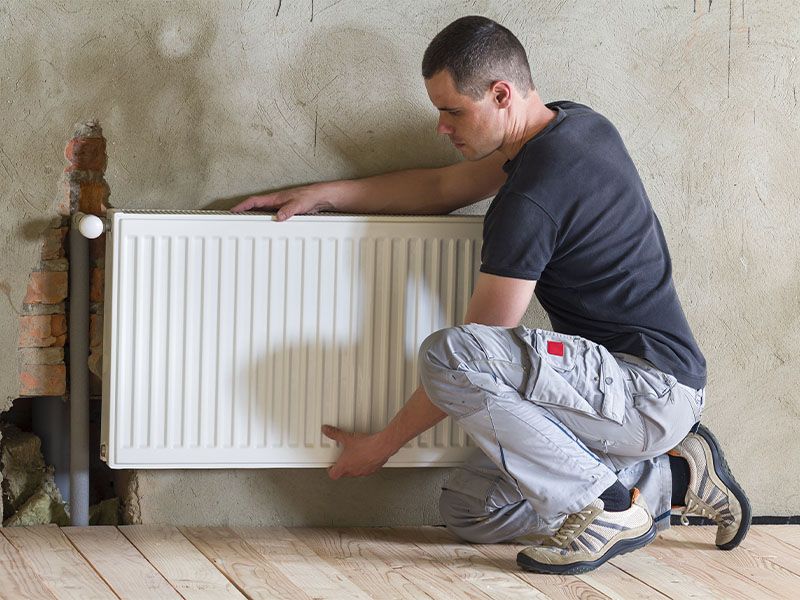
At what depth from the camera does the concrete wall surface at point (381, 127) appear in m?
2.31

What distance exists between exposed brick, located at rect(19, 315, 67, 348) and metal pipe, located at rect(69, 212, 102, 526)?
0.03 metres

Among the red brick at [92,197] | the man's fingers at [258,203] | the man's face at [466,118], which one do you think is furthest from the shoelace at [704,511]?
the red brick at [92,197]

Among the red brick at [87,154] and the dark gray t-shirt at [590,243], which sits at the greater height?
the red brick at [87,154]

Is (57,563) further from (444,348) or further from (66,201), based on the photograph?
(444,348)

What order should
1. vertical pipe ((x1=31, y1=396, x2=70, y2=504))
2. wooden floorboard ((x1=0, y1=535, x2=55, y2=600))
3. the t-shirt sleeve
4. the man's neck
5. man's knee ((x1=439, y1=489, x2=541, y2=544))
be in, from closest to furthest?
→ wooden floorboard ((x1=0, y1=535, x2=55, y2=600))
the t-shirt sleeve
the man's neck
man's knee ((x1=439, y1=489, x2=541, y2=544))
vertical pipe ((x1=31, y1=396, x2=70, y2=504))

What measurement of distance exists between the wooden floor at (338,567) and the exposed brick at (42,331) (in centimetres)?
42

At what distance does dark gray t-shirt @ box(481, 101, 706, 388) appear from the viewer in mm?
2100

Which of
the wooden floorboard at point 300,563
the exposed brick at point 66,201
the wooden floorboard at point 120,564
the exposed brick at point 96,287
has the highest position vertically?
Answer: the exposed brick at point 66,201

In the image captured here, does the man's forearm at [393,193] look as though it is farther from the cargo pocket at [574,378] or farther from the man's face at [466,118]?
the cargo pocket at [574,378]

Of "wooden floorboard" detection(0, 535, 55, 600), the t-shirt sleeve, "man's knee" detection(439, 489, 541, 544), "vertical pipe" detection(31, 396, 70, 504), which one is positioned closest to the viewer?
"wooden floorboard" detection(0, 535, 55, 600)

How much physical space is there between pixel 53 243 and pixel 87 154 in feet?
0.70

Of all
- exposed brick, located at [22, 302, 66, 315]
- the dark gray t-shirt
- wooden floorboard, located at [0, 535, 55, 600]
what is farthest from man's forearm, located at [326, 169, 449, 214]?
wooden floorboard, located at [0, 535, 55, 600]

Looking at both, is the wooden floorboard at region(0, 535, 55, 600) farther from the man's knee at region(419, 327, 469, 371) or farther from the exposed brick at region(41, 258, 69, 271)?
the man's knee at region(419, 327, 469, 371)

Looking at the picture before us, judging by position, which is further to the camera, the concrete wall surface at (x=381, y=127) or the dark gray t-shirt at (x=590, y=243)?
the concrete wall surface at (x=381, y=127)
